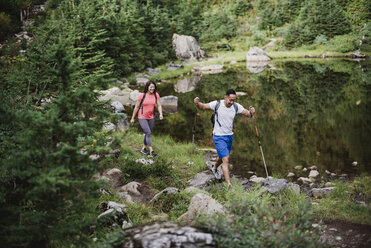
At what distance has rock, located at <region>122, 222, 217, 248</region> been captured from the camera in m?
2.95

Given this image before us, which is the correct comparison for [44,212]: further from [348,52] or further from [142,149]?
[348,52]

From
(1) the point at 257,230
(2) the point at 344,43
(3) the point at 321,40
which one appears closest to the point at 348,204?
(1) the point at 257,230

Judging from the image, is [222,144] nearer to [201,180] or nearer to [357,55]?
[201,180]

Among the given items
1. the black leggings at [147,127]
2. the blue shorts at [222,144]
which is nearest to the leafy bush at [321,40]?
the black leggings at [147,127]

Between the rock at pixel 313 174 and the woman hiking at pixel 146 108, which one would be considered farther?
the woman hiking at pixel 146 108

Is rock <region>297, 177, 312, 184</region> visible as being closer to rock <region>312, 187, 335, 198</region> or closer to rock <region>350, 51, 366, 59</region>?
rock <region>312, 187, 335, 198</region>

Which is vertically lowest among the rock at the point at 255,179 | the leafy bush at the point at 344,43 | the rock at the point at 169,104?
the rock at the point at 255,179

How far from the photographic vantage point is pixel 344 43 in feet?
134

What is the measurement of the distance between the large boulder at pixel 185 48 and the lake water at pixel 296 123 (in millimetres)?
18253

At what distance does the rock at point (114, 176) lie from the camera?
7.12 meters

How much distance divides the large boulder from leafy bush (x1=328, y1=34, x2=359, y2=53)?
64.8 ft

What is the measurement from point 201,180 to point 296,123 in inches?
314

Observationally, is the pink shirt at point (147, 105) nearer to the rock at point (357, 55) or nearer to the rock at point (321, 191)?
the rock at point (321, 191)

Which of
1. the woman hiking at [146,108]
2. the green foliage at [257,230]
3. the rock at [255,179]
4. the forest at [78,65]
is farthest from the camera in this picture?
the woman hiking at [146,108]
